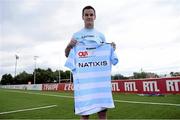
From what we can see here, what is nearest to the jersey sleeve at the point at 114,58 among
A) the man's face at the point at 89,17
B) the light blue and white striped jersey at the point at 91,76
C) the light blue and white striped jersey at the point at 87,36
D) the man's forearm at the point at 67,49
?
the light blue and white striped jersey at the point at 91,76

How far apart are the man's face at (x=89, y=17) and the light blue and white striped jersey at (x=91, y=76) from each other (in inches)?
10.2

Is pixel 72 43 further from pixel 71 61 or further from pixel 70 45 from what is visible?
pixel 71 61

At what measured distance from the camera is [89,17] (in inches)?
142

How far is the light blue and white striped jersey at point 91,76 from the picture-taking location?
11.4 feet

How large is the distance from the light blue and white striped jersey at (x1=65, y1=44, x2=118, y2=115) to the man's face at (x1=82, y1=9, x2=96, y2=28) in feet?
0.85

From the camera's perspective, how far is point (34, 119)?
7.94 meters

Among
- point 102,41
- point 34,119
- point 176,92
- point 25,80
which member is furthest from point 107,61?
point 25,80

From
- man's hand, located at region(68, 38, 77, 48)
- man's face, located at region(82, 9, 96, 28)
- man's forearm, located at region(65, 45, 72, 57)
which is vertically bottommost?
man's forearm, located at region(65, 45, 72, 57)

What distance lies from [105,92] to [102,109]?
0.65ft

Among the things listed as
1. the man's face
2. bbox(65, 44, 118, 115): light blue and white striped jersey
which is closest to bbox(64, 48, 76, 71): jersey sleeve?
bbox(65, 44, 118, 115): light blue and white striped jersey

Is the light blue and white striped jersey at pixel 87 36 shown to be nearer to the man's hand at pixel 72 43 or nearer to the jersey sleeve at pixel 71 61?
the man's hand at pixel 72 43

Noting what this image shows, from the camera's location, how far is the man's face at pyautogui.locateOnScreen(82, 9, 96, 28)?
3.60 meters

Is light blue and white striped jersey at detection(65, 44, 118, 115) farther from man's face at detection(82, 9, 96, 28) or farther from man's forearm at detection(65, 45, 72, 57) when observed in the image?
man's face at detection(82, 9, 96, 28)

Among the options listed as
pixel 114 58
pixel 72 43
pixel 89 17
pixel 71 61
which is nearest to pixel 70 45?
pixel 72 43
